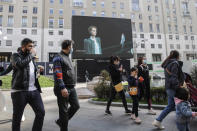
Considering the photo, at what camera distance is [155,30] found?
47.1m

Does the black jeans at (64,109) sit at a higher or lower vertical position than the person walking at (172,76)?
lower

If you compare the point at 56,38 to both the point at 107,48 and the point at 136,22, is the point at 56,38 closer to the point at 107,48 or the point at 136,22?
the point at 107,48

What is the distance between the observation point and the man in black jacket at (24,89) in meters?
2.62

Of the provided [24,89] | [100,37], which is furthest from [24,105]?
[100,37]

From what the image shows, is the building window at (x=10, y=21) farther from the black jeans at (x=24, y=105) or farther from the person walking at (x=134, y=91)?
the black jeans at (x=24, y=105)

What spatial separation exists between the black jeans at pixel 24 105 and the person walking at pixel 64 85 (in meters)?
0.37

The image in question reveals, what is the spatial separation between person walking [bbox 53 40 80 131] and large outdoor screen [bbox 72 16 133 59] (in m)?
23.0

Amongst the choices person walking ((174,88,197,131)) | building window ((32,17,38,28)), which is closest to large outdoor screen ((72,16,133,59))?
building window ((32,17,38,28))

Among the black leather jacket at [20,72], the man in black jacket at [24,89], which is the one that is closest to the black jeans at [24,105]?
the man in black jacket at [24,89]

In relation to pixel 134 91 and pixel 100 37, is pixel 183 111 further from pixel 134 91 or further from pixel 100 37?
pixel 100 37

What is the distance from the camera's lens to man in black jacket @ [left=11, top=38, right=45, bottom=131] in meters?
2.62

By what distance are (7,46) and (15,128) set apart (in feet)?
128

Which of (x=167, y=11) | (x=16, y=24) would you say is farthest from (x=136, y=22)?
(x=16, y=24)

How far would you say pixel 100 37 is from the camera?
92.3 ft
